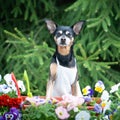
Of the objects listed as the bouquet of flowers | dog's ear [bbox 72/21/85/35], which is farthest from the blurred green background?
the bouquet of flowers

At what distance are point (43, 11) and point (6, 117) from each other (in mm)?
2927

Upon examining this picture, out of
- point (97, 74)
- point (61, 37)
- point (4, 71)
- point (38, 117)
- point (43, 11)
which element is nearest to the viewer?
point (38, 117)

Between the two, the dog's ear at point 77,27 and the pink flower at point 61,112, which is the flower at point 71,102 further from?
the dog's ear at point 77,27

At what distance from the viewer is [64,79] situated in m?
2.75

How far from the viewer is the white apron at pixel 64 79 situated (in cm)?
274

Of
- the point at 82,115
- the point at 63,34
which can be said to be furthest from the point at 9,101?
the point at 63,34

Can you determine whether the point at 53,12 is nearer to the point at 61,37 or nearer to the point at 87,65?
the point at 87,65

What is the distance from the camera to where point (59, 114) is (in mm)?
2414

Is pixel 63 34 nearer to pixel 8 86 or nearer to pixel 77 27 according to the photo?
pixel 77 27

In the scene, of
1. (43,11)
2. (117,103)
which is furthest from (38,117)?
(43,11)

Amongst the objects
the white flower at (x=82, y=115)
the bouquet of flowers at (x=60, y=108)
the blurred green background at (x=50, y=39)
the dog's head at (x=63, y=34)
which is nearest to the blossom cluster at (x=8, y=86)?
the bouquet of flowers at (x=60, y=108)

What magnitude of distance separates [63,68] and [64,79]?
2.1 inches

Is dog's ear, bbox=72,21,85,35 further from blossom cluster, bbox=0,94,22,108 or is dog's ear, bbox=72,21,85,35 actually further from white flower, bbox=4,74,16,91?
blossom cluster, bbox=0,94,22,108

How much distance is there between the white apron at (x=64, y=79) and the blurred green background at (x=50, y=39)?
1.28 m
